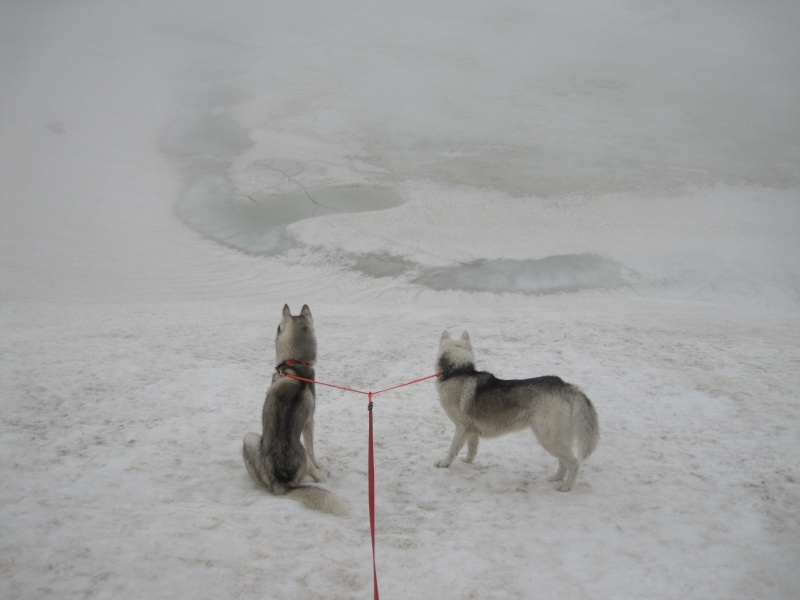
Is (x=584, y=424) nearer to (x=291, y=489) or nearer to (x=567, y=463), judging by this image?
(x=567, y=463)

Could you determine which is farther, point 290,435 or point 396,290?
point 396,290

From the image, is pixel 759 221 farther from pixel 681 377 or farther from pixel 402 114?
pixel 402 114

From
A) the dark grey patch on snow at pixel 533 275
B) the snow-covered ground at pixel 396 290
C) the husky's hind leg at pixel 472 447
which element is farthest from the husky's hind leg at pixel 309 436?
the dark grey patch on snow at pixel 533 275

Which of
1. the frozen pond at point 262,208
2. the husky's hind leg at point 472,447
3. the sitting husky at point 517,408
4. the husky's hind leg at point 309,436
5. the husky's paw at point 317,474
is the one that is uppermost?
the frozen pond at point 262,208

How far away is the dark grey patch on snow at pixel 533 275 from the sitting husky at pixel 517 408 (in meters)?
9.65

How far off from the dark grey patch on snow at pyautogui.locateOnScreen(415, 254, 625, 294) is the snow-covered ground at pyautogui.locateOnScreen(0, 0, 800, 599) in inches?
4.5

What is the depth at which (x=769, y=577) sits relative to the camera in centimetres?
452

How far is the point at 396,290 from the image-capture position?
15688 mm

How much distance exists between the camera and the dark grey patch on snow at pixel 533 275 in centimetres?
1594

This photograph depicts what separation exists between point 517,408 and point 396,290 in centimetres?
1002

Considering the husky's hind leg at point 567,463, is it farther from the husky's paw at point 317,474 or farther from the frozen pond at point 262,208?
the frozen pond at point 262,208

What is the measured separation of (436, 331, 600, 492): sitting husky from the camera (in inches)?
225

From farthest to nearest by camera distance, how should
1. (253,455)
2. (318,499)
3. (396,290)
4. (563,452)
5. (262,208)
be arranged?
(262,208) → (396,290) → (563,452) → (253,455) → (318,499)

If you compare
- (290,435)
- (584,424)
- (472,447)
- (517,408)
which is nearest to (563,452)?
(584,424)
